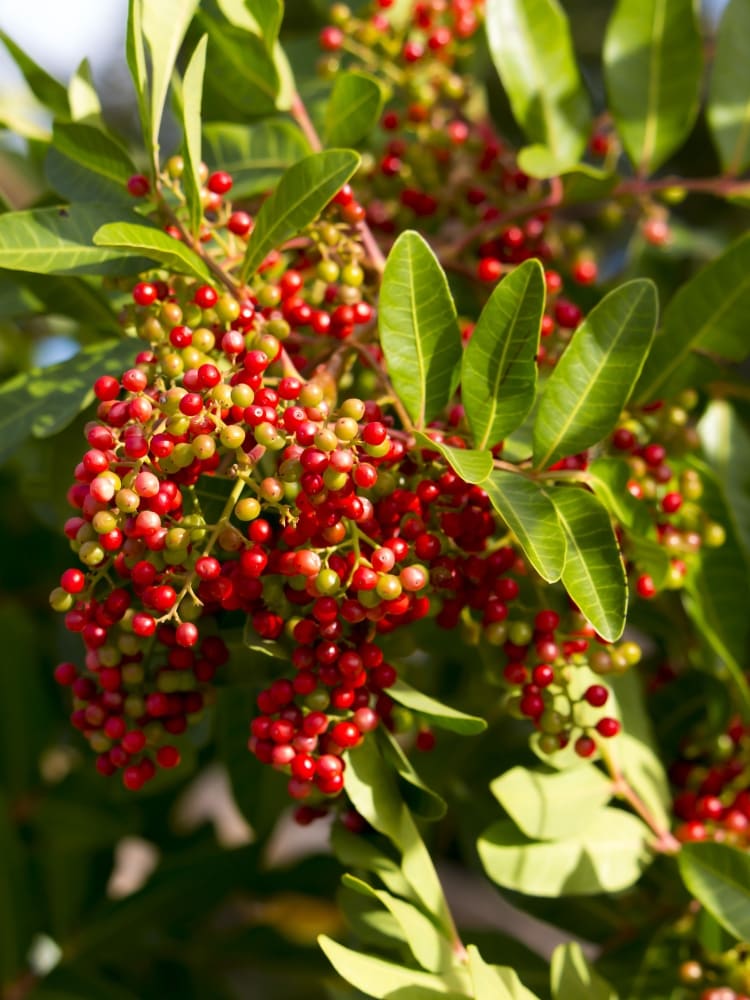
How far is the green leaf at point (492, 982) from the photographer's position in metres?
0.68

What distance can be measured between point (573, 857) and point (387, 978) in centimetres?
22

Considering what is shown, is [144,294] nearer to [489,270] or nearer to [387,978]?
[489,270]

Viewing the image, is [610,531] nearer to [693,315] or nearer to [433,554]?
[433,554]

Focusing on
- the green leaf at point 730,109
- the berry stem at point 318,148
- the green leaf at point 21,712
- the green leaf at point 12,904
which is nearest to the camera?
the berry stem at point 318,148

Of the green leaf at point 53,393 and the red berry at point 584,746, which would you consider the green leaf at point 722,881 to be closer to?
the red berry at point 584,746

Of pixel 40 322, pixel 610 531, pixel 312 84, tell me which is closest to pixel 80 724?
pixel 610 531

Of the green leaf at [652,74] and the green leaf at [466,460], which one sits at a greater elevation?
the green leaf at [652,74]

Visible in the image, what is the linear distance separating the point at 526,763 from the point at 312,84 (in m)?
0.76

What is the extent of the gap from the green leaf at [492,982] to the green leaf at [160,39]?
603 mm

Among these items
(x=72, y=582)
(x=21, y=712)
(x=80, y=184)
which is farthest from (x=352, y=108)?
(x=21, y=712)

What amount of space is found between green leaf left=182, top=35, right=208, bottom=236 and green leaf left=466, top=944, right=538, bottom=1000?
54cm

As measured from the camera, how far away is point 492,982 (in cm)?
71

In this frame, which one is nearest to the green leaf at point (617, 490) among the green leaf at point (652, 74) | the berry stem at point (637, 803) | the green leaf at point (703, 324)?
the green leaf at point (703, 324)

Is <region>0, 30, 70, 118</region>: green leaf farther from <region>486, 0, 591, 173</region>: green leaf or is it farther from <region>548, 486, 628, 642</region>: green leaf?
<region>548, 486, 628, 642</region>: green leaf
